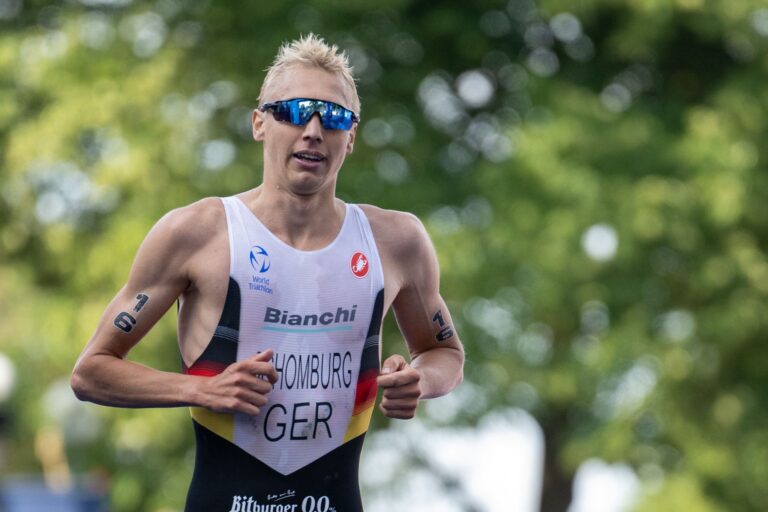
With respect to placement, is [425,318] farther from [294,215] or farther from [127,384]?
[127,384]

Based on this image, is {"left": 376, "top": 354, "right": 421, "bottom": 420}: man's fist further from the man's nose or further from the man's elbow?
the man's elbow

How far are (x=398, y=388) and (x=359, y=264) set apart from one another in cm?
50

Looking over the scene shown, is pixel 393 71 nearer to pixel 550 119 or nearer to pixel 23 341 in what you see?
pixel 550 119

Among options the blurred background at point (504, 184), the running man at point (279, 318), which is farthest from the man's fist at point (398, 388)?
the blurred background at point (504, 184)

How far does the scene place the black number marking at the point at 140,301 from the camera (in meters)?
4.71

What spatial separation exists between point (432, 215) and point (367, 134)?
123cm

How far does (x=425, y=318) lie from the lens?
524cm

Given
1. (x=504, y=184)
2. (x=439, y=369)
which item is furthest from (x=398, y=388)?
(x=504, y=184)

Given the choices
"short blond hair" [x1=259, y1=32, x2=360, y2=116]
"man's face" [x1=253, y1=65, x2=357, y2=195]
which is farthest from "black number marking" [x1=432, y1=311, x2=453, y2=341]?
"short blond hair" [x1=259, y1=32, x2=360, y2=116]

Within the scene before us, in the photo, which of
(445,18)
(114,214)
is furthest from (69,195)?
(445,18)

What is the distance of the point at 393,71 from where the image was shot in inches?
642

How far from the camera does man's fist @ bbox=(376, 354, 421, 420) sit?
15.0 ft

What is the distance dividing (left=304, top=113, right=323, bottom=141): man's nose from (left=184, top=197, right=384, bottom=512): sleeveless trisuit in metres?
0.33

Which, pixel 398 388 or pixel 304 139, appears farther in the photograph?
pixel 304 139
